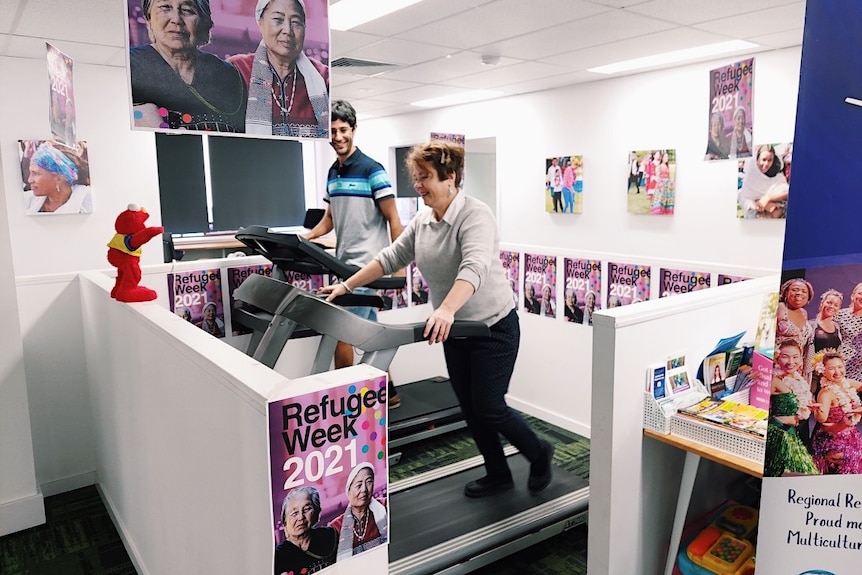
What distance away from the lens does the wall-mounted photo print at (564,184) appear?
667cm

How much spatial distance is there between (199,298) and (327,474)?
7.92 feet

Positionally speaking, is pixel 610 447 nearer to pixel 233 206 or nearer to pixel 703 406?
pixel 703 406

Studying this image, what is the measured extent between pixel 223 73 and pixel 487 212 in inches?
45.5

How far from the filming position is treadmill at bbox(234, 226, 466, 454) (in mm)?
3080

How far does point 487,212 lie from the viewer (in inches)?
101

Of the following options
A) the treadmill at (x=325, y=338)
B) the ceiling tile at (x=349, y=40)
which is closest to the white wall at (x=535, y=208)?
the treadmill at (x=325, y=338)

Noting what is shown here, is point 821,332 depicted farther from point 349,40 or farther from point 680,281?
point 349,40

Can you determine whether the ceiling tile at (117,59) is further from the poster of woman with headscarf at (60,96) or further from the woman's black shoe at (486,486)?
the woman's black shoe at (486,486)

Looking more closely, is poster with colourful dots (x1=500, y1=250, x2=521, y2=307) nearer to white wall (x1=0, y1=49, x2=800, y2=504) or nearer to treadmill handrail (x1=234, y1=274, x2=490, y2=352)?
white wall (x1=0, y1=49, x2=800, y2=504)

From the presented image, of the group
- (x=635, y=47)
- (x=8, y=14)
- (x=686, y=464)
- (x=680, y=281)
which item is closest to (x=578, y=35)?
(x=635, y=47)

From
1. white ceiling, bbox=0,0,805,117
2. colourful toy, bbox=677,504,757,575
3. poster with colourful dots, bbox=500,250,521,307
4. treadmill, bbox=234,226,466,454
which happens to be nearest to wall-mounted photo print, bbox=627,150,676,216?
white ceiling, bbox=0,0,805,117

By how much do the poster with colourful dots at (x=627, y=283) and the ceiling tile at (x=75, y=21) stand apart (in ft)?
9.94

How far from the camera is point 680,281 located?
326 centimetres

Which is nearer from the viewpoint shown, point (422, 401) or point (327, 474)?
point (327, 474)
